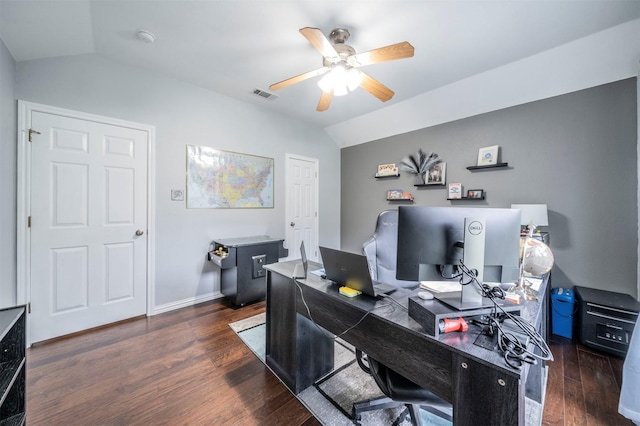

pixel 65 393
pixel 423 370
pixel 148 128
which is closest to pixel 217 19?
pixel 148 128

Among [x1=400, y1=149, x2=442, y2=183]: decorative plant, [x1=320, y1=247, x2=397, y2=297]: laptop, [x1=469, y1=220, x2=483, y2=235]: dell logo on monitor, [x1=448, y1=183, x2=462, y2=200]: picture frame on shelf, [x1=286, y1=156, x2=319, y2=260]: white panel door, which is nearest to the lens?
[x1=469, y1=220, x2=483, y2=235]: dell logo on monitor

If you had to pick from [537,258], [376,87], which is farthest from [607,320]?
[376,87]

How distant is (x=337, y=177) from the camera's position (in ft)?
16.5

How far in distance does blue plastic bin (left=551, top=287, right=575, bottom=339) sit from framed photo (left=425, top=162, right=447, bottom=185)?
5.95 ft

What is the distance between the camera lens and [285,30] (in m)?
2.11

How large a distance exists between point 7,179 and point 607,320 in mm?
5203

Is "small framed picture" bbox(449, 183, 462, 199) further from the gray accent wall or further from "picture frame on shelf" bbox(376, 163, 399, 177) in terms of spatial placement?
"picture frame on shelf" bbox(376, 163, 399, 177)

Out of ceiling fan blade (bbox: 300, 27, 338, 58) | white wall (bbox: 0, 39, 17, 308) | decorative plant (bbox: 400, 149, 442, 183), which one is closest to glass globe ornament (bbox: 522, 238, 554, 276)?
ceiling fan blade (bbox: 300, 27, 338, 58)

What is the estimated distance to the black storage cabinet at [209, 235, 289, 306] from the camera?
2.98 m

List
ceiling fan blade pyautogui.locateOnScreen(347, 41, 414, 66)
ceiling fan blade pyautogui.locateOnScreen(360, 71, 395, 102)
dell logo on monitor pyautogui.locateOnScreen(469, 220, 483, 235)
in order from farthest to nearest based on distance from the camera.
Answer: ceiling fan blade pyautogui.locateOnScreen(360, 71, 395, 102) → ceiling fan blade pyautogui.locateOnScreen(347, 41, 414, 66) → dell logo on monitor pyautogui.locateOnScreen(469, 220, 483, 235)

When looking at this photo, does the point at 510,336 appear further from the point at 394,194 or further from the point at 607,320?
the point at 394,194

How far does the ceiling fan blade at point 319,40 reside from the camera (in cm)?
162

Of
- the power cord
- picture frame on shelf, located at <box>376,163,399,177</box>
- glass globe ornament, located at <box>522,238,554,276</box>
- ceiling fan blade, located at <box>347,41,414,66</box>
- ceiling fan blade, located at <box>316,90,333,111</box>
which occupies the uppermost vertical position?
ceiling fan blade, located at <box>347,41,414,66</box>

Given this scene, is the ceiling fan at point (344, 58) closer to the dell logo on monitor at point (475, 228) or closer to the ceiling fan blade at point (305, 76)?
the ceiling fan blade at point (305, 76)
